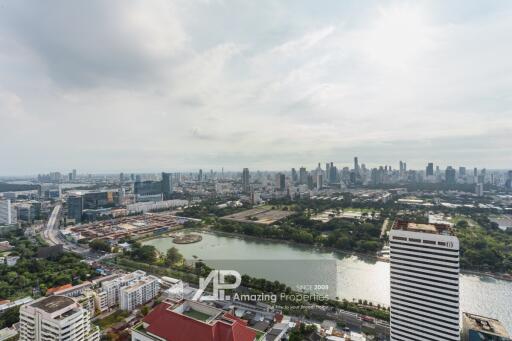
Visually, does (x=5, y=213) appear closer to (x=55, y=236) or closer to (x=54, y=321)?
(x=55, y=236)

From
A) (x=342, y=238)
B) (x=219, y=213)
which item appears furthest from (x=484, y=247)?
(x=219, y=213)

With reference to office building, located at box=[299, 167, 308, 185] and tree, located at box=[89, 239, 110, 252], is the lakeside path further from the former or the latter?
office building, located at box=[299, 167, 308, 185]

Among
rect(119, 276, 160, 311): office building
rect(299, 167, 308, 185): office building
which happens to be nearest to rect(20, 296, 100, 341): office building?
rect(119, 276, 160, 311): office building

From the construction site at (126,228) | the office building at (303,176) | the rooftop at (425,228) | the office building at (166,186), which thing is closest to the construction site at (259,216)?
the construction site at (126,228)

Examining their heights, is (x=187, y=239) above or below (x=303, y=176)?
below

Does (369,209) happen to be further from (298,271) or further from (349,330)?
(349,330)

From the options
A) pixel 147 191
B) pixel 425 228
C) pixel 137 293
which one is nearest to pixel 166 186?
pixel 147 191

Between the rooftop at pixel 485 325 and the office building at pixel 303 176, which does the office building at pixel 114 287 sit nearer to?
the rooftop at pixel 485 325

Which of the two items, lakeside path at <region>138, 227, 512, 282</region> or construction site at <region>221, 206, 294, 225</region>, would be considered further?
construction site at <region>221, 206, 294, 225</region>
